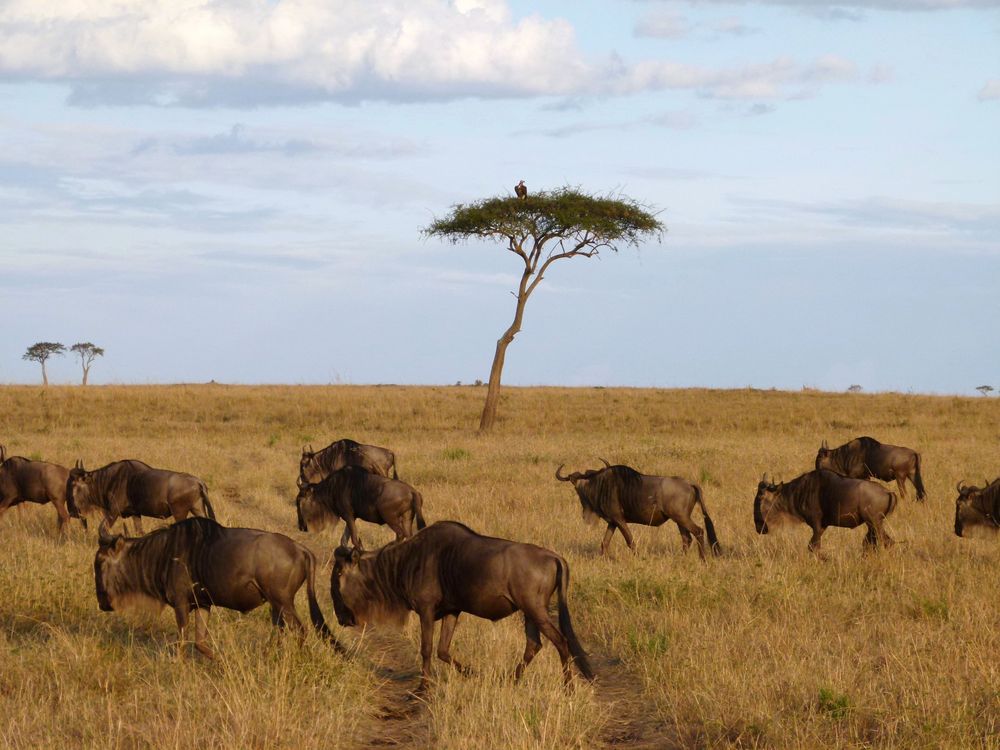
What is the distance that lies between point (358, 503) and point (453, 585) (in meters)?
4.70

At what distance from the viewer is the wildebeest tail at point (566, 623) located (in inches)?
252

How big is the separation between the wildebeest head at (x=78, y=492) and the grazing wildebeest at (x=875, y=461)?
→ 359 inches

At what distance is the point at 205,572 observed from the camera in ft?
22.9

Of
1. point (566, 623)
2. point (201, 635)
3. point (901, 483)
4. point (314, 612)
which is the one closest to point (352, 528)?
point (201, 635)

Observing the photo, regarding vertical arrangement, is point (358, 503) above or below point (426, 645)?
above

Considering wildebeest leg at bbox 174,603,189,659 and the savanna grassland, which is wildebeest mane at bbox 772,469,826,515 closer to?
the savanna grassland

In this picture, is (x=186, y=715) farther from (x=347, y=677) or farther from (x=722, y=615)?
(x=722, y=615)

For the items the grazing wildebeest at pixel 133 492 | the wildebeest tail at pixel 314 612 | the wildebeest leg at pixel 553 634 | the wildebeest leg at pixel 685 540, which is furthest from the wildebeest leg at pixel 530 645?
the grazing wildebeest at pixel 133 492

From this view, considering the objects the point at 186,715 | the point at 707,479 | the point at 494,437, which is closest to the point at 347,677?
the point at 186,715

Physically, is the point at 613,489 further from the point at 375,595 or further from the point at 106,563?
the point at 106,563

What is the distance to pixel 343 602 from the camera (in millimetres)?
6914

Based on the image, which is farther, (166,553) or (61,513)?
(61,513)

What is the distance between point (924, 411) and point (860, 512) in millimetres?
25345

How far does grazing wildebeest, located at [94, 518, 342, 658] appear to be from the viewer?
6836mm
